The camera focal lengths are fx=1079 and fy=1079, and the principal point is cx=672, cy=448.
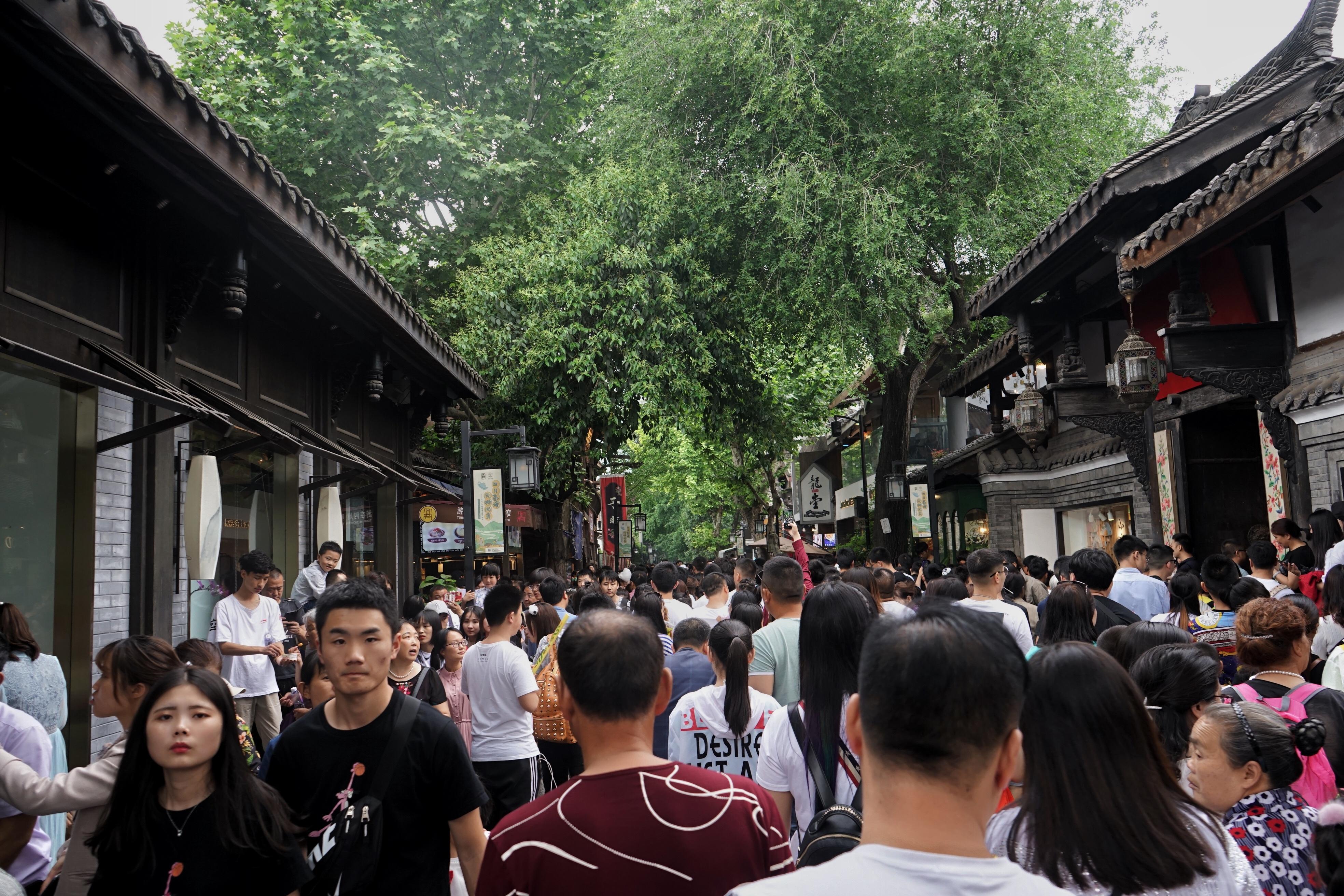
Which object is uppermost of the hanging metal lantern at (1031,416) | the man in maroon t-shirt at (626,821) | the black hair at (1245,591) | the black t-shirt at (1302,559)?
the hanging metal lantern at (1031,416)

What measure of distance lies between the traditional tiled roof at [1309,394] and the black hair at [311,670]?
28.5 feet

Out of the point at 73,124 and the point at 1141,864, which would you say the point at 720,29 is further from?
the point at 1141,864

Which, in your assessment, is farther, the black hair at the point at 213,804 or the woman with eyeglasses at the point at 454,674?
the woman with eyeglasses at the point at 454,674

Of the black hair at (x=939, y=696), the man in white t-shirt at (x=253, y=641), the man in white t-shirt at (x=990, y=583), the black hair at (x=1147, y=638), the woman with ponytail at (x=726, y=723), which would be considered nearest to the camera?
the black hair at (x=939, y=696)

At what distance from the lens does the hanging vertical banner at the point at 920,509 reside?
855 inches

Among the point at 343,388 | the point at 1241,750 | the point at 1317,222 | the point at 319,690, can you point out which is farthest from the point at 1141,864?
the point at 343,388

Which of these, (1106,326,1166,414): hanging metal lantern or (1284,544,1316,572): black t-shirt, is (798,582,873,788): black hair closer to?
(1284,544,1316,572): black t-shirt

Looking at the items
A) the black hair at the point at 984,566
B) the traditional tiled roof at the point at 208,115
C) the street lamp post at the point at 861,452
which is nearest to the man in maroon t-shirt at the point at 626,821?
the traditional tiled roof at the point at 208,115

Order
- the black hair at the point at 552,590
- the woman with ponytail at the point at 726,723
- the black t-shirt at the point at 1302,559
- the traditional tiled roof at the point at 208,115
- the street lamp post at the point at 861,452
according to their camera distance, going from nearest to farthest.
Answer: the woman with ponytail at the point at 726,723
the traditional tiled roof at the point at 208,115
the black t-shirt at the point at 1302,559
the black hair at the point at 552,590
the street lamp post at the point at 861,452

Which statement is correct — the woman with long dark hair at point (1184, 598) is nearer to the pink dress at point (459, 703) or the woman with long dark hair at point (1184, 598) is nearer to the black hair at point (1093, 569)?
the black hair at point (1093, 569)

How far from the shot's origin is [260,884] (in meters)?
3.13

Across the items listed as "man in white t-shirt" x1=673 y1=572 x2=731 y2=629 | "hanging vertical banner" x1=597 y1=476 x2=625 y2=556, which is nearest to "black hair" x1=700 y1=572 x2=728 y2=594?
"man in white t-shirt" x1=673 y1=572 x2=731 y2=629

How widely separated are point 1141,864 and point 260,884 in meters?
2.38

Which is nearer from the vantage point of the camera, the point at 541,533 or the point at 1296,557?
the point at 1296,557
